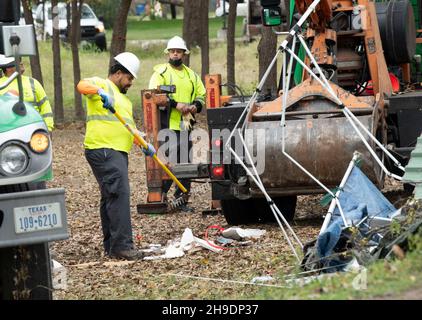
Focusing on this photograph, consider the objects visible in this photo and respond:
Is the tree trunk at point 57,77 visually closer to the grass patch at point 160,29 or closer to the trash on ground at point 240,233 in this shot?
Result: the trash on ground at point 240,233

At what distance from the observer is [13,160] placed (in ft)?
22.7

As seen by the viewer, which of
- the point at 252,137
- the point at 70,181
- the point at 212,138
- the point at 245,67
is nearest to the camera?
the point at 252,137

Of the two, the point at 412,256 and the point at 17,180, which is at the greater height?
the point at 17,180

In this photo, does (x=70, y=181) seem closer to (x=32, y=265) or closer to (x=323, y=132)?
(x=323, y=132)

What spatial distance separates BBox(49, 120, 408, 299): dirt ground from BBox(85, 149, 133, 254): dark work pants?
0.21 metres

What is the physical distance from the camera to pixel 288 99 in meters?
11.4

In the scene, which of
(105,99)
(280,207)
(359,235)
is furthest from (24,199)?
(280,207)

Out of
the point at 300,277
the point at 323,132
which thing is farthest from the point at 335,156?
the point at 300,277

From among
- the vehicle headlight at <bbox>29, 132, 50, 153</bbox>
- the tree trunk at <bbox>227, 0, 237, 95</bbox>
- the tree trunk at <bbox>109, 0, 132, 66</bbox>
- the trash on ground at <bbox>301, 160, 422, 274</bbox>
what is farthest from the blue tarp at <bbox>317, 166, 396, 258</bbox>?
the tree trunk at <bbox>227, 0, 237, 95</bbox>

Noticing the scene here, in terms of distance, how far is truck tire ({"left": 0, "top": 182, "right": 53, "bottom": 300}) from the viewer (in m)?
7.17

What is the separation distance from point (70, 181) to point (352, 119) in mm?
7160

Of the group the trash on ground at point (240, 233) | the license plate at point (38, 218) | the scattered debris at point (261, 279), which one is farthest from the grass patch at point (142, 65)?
the license plate at point (38, 218)

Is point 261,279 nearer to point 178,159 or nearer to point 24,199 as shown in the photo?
point 24,199

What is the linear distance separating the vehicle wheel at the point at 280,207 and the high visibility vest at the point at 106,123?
7.30 ft
